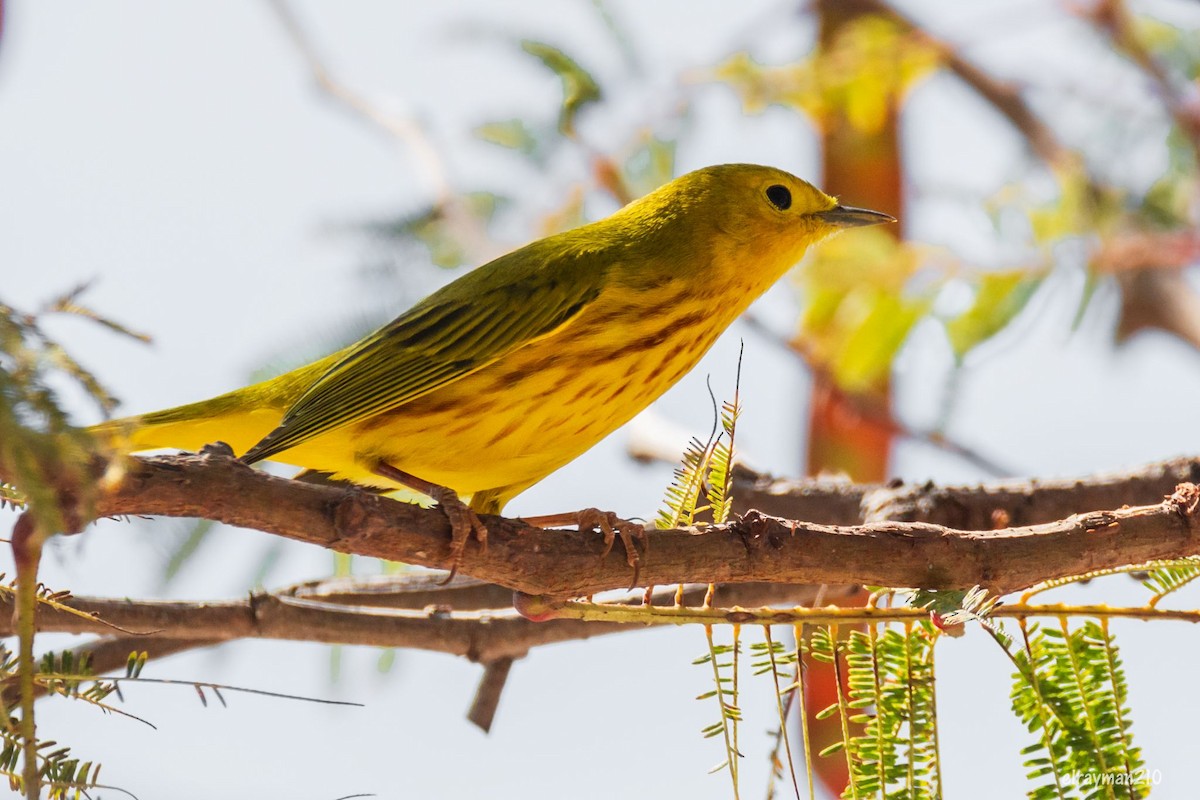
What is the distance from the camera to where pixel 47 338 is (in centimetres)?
125

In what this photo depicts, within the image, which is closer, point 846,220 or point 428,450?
point 428,450

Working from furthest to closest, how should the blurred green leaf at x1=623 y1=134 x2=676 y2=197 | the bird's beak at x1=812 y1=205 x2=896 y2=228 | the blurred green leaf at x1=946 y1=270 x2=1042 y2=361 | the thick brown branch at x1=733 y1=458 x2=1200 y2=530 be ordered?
the blurred green leaf at x1=623 y1=134 x2=676 y2=197
the bird's beak at x1=812 y1=205 x2=896 y2=228
the blurred green leaf at x1=946 y1=270 x2=1042 y2=361
the thick brown branch at x1=733 y1=458 x2=1200 y2=530

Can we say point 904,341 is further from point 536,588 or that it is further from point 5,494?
point 5,494

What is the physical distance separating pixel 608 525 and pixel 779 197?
76.4 inches

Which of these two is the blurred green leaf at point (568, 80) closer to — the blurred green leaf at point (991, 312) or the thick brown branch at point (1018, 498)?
the blurred green leaf at point (991, 312)

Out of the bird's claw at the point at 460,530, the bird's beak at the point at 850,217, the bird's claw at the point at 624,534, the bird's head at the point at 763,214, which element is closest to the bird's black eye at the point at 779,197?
the bird's head at the point at 763,214

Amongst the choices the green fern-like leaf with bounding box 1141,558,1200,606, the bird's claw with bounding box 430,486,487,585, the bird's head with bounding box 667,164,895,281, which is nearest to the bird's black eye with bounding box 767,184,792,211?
the bird's head with bounding box 667,164,895,281

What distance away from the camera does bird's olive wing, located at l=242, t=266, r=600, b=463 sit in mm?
3295

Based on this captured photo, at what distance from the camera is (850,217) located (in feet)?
13.2

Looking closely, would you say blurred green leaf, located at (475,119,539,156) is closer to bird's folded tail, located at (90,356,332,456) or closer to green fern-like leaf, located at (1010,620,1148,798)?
bird's folded tail, located at (90,356,332,456)

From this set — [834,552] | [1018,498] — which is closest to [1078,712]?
[834,552]

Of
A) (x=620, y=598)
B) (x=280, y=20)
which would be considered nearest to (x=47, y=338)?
(x=620, y=598)

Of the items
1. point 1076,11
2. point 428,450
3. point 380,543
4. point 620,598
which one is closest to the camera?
point 380,543

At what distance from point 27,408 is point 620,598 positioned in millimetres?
2048
